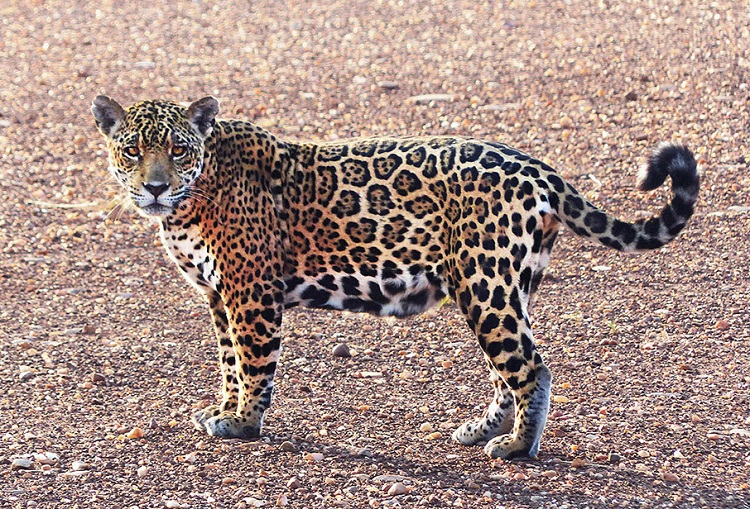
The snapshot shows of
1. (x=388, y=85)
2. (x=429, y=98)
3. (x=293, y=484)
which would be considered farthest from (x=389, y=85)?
(x=293, y=484)

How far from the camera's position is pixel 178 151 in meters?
7.43

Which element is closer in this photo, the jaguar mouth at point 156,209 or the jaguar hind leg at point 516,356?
the jaguar hind leg at point 516,356

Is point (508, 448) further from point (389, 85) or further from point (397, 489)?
point (389, 85)

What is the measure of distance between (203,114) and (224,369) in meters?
1.64

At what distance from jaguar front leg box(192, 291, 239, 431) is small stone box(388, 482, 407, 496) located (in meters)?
1.43

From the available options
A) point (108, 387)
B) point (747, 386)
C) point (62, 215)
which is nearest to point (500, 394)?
point (747, 386)

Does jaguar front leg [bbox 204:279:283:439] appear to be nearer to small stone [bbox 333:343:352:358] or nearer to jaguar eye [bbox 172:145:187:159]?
jaguar eye [bbox 172:145:187:159]

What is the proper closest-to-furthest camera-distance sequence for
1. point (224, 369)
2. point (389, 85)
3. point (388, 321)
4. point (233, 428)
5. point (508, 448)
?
point (508, 448)
point (233, 428)
point (224, 369)
point (388, 321)
point (389, 85)

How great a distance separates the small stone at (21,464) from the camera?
738cm

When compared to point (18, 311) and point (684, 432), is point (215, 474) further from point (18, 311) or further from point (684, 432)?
point (18, 311)

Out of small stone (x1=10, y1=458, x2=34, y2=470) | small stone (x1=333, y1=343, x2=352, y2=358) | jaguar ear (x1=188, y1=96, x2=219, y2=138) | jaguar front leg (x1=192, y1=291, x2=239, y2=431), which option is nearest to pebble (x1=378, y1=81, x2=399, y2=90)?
small stone (x1=333, y1=343, x2=352, y2=358)

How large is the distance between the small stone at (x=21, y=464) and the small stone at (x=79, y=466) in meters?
0.25

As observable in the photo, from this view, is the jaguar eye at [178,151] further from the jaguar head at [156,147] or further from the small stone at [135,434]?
the small stone at [135,434]

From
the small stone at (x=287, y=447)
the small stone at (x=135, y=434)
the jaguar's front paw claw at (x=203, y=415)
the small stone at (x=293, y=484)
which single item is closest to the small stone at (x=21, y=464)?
the small stone at (x=135, y=434)
